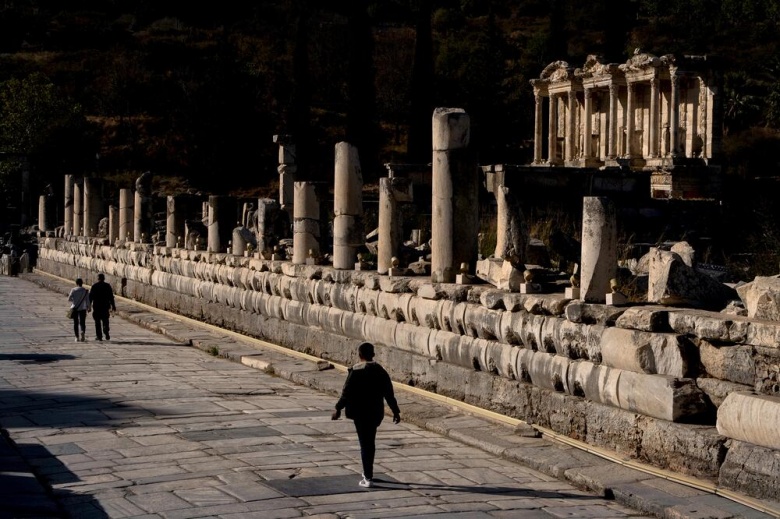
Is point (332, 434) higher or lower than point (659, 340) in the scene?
lower

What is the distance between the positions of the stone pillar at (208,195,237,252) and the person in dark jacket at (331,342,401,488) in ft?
38.3

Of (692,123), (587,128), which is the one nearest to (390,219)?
(692,123)

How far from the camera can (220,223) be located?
64.4ft

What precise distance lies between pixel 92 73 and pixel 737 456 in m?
58.2

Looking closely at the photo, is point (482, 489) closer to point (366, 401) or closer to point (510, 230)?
point (366, 401)

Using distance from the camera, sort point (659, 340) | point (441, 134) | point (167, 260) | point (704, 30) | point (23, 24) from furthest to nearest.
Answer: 1. point (23, 24)
2. point (704, 30)
3. point (167, 260)
4. point (441, 134)
5. point (659, 340)


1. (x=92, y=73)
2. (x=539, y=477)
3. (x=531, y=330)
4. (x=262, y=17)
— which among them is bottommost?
(x=539, y=477)

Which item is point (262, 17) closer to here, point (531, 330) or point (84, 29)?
point (84, 29)

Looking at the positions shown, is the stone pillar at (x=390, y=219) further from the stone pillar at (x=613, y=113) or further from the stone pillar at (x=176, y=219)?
the stone pillar at (x=613, y=113)

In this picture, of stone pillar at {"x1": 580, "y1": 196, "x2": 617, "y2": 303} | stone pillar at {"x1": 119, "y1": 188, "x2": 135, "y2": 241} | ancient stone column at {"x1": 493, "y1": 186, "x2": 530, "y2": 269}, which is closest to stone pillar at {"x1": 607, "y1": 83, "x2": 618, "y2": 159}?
stone pillar at {"x1": 119, "y1": 188, "x2": 135, "y2": 241}

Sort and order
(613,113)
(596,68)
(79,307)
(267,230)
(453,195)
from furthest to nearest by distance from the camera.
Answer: (596,68)
(613,113)
(267,230)
(79,307)
(453,195)

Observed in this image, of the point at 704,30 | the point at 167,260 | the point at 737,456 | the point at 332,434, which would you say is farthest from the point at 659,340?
the point at 704,30

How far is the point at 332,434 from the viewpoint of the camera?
963 centimetres

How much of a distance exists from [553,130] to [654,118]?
20.4 feet
